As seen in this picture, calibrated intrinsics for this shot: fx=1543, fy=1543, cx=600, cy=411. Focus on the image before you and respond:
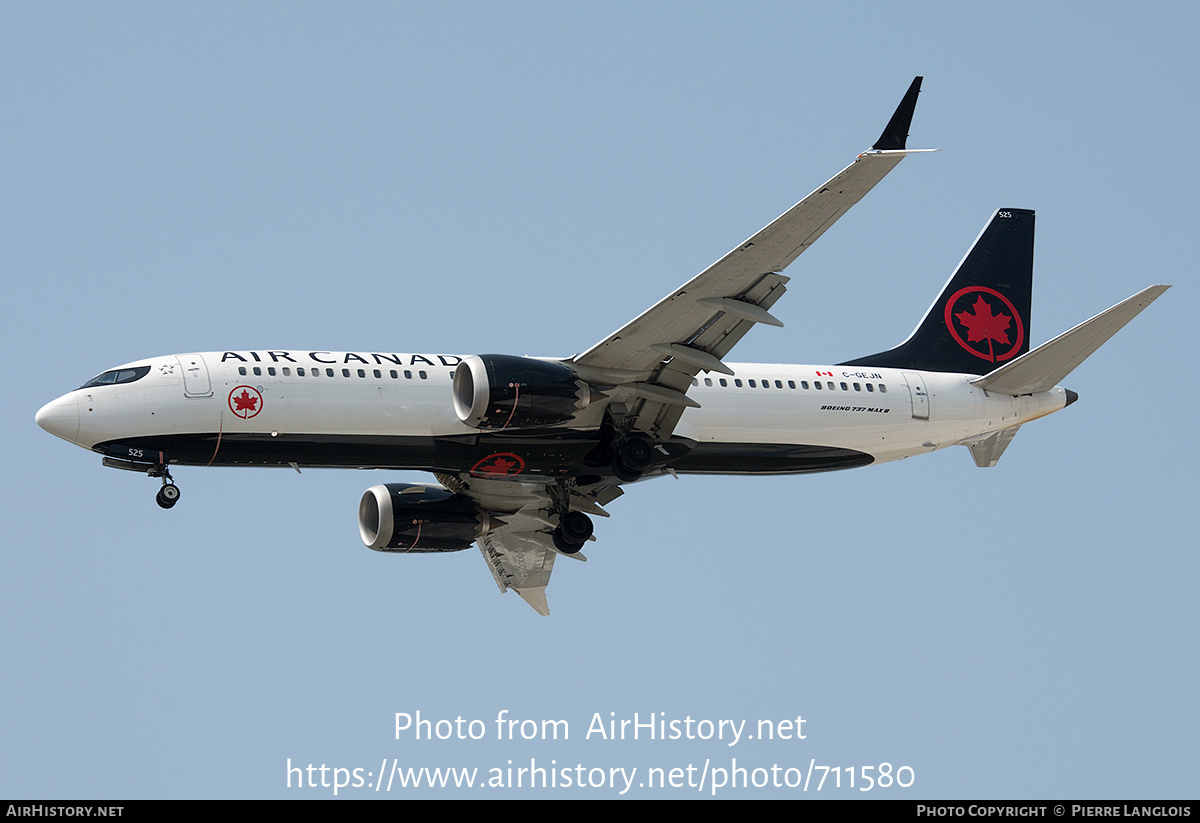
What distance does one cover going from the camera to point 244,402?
36031 millimetres

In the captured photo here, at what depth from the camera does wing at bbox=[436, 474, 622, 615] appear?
41594mm

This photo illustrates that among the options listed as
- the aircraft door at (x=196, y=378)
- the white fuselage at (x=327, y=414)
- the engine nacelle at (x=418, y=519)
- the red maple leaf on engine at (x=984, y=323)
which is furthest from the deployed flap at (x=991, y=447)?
the aircraft door at (x=196, y=378)

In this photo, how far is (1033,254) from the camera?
47375mm

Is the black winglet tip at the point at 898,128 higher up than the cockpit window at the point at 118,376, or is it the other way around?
the black winglet tip at the point at 898,128

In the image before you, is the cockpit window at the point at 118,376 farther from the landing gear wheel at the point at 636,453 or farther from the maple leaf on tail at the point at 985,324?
the maple leaf on tail at the point at 985,324

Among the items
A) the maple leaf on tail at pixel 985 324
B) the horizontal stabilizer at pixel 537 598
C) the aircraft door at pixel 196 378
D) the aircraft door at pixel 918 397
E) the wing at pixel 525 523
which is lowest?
the horizontal stabilizer at pixel 537 598

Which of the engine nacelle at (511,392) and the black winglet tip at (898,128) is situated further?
the engine nacelle at (511,392)

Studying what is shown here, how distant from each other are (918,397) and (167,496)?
19.8 m

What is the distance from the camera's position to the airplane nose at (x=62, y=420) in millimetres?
35625

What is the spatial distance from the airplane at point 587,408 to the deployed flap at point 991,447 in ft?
0.18

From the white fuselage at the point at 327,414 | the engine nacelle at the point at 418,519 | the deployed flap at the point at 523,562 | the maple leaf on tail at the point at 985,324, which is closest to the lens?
the white fuselage at the point at 327,414

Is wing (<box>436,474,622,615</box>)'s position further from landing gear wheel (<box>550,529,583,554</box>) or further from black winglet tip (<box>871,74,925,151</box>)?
black winglet tip (<box>871,74,925,151</box>)
